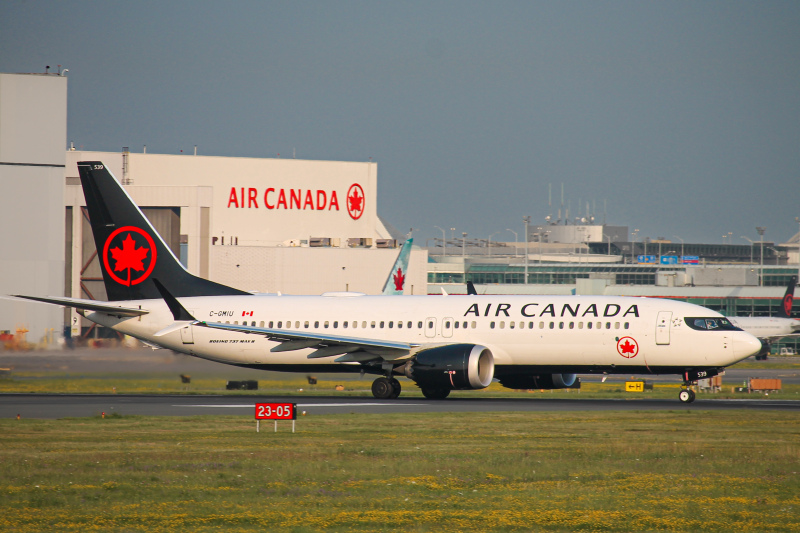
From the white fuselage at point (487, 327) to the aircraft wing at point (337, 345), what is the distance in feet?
2.17

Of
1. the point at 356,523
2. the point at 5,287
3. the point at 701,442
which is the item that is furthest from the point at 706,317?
the point at 5,287

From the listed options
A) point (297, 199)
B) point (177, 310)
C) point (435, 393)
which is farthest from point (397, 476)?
point (297, 199)

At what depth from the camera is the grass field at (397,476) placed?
16.0m

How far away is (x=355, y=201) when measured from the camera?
124 meters

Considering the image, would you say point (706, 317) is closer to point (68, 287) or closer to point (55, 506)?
point (55, 506)

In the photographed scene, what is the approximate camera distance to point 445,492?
18.5 meters

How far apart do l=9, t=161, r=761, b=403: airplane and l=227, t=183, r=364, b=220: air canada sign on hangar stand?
7021 cm

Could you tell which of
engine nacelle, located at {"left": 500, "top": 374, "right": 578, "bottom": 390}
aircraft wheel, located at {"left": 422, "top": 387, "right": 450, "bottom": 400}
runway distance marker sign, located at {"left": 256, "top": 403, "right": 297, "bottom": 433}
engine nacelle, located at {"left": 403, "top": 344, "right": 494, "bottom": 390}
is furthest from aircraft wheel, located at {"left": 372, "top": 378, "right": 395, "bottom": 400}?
runway distance marker sign, located at {"left": 256, "top": 403, "right": 297, "bottom": 433}

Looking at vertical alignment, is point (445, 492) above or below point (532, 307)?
below

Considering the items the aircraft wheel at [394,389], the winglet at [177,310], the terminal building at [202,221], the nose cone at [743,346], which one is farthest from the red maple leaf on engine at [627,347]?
the terminal building at [202,221]

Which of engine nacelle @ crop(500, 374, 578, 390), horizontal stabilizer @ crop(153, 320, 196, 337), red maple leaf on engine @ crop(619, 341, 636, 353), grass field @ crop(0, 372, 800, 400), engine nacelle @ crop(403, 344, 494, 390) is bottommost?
grass field @ crop(0, 372, 800, 400)

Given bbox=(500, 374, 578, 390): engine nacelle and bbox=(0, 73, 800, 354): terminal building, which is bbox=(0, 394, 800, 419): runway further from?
bbox=(0, 73, 800, 354): terminal building

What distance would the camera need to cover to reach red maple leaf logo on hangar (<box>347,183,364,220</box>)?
12381cm

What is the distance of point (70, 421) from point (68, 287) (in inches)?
2893
